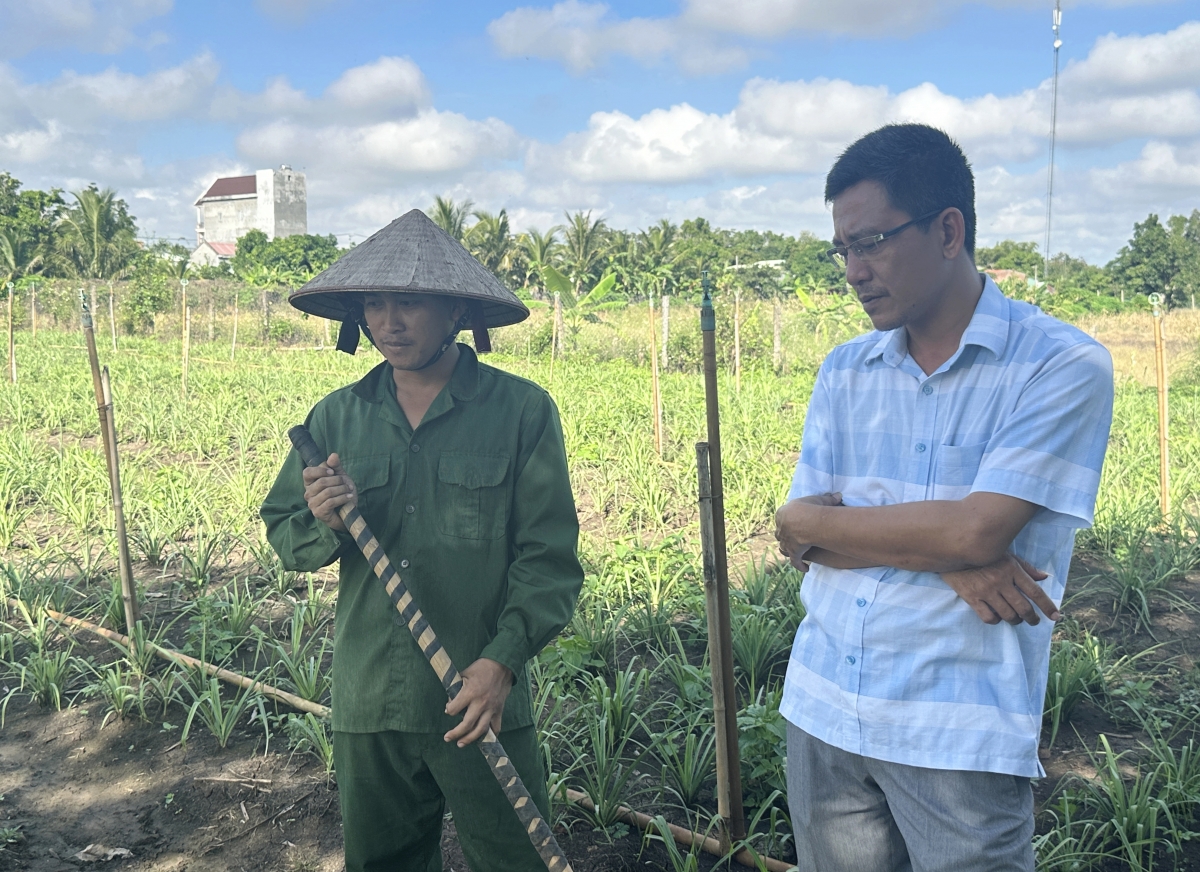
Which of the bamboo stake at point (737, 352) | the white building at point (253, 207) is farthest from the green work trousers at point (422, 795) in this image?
the white building at point (253, 207)

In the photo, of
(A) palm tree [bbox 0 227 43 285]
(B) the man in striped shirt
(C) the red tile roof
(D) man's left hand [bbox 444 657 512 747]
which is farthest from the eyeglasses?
(C) the red tile roof

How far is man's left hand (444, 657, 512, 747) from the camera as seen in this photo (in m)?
1.58

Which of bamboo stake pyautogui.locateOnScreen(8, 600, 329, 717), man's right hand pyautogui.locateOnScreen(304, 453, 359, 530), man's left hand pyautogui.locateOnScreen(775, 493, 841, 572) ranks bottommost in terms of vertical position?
bamboo stake pyautogui.locateOnScreen(8, 600, 329, 717)

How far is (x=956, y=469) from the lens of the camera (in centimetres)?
138

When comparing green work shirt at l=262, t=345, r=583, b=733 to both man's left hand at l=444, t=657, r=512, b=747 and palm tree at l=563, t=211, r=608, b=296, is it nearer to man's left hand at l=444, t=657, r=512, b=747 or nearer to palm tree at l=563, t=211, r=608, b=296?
man's left hand at l=444, t=657, r=512, b=747

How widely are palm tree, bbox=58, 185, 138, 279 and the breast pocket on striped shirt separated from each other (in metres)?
35.7

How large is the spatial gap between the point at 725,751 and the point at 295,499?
113 cm

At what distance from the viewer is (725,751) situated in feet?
7.06

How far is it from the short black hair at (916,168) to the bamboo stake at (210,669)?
2.39m

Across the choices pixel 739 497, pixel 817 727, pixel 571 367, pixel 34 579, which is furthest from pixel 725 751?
pixel 571 367

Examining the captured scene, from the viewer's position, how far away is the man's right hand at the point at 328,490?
1.60 metres

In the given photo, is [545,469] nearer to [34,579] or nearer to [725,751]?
[725,751]

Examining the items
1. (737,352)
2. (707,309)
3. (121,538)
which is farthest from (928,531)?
(737,352)

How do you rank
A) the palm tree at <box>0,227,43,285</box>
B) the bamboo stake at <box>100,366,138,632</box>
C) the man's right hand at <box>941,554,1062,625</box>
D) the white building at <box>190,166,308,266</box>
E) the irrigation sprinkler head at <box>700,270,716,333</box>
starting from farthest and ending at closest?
the white building at <box>190,166,308,266</box>, the palm tree at <box>0,227,43,285</box>, the bamboo stake at <box>100,366,138,632</box>, the irrigation sprinkler head at <box>700,270,716,333</box>, the man's right hand at <box>941,554,1062,625</box>
